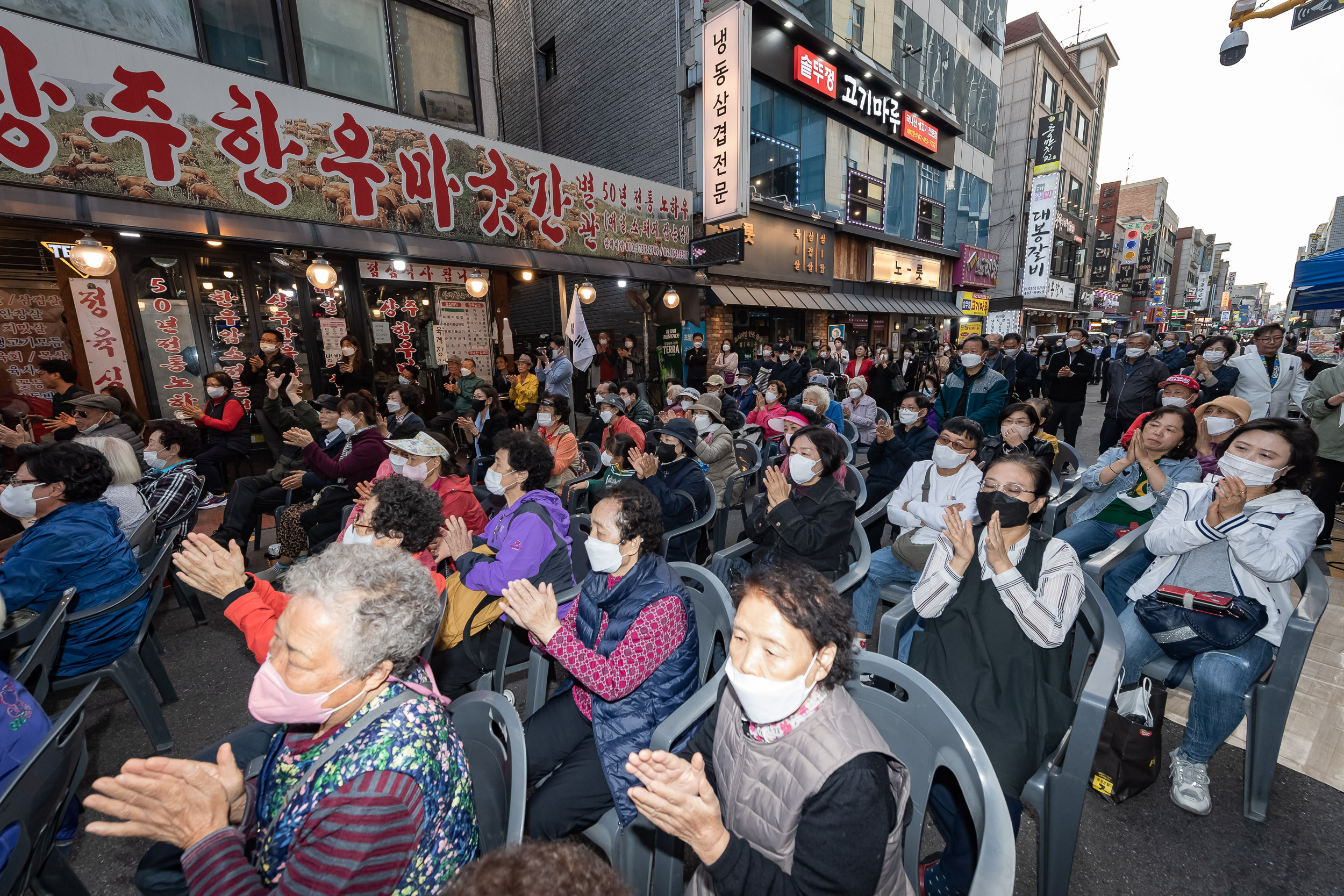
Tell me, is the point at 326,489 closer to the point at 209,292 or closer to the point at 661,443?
→ the point at 661,443

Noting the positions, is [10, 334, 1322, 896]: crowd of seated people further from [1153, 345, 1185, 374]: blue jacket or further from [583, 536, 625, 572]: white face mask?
[1153, 345, 1185, 374]: blue jacket

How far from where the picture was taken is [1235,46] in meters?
8.61

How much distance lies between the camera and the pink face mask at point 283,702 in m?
1.42

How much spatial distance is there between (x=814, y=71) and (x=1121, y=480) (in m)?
14.3

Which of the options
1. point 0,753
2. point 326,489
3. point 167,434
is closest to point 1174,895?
point 0,753

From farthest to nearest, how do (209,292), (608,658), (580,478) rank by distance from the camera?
(209,292)
(580,478)
(608,658)

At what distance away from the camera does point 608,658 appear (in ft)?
6.42

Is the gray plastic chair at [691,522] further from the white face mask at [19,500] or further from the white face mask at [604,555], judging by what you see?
the white face mask at [19,500]

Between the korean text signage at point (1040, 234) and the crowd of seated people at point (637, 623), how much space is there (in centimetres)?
2683

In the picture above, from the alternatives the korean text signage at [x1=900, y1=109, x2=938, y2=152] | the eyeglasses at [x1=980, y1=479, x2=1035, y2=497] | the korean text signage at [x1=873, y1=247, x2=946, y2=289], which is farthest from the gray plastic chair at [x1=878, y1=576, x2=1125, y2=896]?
the korean text signage at [x1=900, y1=109, x2=938, y2=152]

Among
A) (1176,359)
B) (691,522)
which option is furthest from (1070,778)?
(1176,359)

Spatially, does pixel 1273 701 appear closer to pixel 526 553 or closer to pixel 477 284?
pixel 526 553

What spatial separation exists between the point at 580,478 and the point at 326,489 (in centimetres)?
227

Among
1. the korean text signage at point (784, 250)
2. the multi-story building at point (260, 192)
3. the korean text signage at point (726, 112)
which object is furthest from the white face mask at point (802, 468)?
the korean text signage at point (784, 250)
